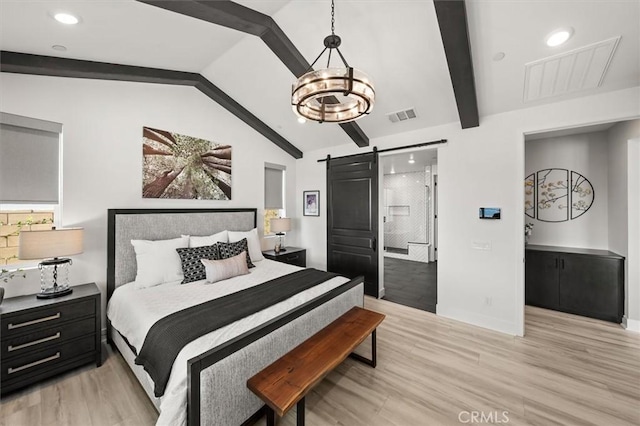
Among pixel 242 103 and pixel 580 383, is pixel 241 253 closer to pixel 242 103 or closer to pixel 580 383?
pixel 242 103

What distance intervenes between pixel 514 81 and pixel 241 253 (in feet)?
12.1

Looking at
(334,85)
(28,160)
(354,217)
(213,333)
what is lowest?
(213,333)

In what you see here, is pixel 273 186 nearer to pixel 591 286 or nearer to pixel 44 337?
pixel 44 337

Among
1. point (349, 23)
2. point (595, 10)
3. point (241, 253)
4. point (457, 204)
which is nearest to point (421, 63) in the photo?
→ point (349, 23)

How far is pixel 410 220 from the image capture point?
7.68m

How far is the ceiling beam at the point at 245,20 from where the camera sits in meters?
2.01

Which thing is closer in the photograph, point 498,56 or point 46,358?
point 46,358

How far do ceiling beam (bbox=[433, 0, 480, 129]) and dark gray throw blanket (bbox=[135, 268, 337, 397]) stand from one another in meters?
2.67

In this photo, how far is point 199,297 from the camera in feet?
7.72

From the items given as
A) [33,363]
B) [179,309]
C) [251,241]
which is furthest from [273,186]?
[33,363]

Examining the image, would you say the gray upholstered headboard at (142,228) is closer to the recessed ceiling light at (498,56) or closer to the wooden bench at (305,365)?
the wooden bench at (305,365)

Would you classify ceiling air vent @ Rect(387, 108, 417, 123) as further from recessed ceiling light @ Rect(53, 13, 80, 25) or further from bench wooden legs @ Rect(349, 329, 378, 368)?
recessed ceiling light @ Rect(53, 13, 80, 25)

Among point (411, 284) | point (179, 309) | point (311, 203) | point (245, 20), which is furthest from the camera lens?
point (311, 203)

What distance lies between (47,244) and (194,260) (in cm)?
120
